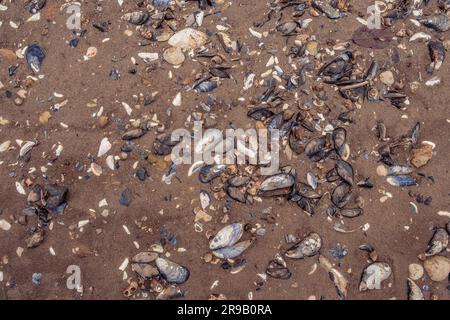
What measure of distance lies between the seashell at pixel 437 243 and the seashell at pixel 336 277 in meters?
0.57

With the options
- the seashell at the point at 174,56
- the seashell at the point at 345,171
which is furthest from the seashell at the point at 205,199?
the seashell at the point at 174,56

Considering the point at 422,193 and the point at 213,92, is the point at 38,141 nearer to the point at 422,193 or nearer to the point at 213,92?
the point at 213,92

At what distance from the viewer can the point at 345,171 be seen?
306 centimetres

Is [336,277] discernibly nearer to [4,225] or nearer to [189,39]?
[189,39]

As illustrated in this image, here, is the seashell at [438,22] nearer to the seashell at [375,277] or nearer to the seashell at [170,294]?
the seashell at [375,277]

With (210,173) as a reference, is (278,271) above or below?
below

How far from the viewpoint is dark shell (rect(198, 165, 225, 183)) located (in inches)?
122

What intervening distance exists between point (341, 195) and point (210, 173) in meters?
0.89

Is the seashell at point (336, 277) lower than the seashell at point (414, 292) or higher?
higher

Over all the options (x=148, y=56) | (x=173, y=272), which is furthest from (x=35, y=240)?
(x=148, y=56)

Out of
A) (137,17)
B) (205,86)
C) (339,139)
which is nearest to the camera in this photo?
(339,139)

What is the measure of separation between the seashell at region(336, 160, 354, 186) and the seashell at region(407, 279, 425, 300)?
29.2 inches

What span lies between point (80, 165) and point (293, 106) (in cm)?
156

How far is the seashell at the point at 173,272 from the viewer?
293cm
